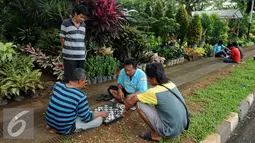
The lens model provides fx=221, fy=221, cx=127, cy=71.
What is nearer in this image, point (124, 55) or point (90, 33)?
point (90, 33)

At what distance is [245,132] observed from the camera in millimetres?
3824

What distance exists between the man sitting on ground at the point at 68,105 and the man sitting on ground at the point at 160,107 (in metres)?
0.69

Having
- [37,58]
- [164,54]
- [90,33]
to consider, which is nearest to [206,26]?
[164,54]

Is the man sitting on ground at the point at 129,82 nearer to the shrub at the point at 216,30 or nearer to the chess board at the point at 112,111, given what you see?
the chess board at the point at 112,111

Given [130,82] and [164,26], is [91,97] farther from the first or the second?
[164,26]

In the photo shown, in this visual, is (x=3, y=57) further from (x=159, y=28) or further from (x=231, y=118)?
(x=159, y=28)

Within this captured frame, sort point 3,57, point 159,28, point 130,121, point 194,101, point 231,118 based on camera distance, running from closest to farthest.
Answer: point 130,121, point 231,118, point 3,57, point 194,101, point 159,28

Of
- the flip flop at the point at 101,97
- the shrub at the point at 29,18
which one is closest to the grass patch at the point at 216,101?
the flip flop at the point at 101,97

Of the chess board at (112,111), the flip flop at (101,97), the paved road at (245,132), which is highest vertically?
the flip flop at (101,97)

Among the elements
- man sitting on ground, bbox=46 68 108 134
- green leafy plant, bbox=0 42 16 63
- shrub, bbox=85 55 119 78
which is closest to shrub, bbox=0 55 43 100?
green leafy plant, bbox=0 42 16 63

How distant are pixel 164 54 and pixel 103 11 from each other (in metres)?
3.85

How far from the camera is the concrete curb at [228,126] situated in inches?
124

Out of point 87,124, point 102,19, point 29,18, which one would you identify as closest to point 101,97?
point 87,124

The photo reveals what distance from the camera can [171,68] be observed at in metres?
8.02
